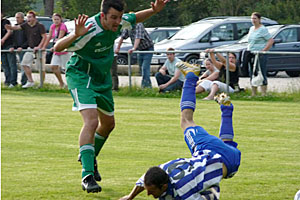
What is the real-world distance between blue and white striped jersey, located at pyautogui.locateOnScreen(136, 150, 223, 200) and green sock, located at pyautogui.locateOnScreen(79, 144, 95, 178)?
1180 millimetres

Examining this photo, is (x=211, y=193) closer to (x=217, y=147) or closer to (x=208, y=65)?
(x=217, y=147)

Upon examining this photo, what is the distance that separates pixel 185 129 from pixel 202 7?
3795cm

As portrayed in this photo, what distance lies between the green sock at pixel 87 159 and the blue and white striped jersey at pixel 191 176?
1.18 m

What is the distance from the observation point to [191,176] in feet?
22.0

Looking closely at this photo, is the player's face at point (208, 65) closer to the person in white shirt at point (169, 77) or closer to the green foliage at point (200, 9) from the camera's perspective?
the person in white shirt at point (169, 77)

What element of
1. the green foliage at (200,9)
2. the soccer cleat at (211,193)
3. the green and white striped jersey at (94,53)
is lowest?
the green foliage at (200,9)

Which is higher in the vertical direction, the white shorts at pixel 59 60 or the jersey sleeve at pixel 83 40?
the jersey sleeve at pixel 83 40

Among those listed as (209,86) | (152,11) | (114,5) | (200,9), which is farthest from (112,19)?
(200,9)

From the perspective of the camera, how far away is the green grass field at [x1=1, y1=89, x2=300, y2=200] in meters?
8.30

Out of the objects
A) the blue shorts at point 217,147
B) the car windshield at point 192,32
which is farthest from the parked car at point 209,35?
the blue shorts at point 217,147

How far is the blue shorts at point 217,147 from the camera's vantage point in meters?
7.29

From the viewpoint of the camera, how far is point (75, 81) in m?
8.37

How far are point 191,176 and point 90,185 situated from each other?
1.36m

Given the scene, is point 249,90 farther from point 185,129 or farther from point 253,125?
point 185,129
